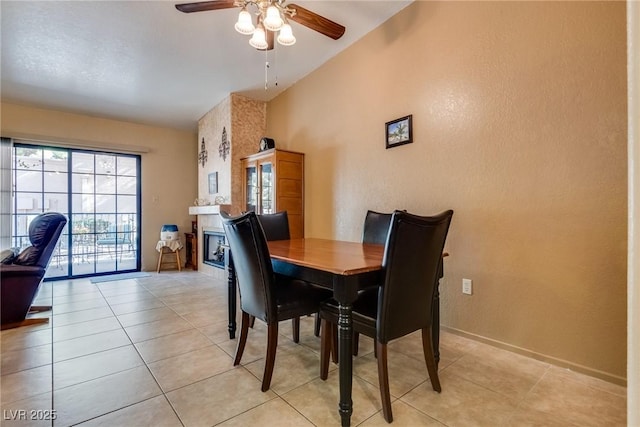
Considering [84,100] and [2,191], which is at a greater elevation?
[84,100]

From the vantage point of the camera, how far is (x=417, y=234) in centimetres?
143

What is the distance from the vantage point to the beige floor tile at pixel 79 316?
109 inches

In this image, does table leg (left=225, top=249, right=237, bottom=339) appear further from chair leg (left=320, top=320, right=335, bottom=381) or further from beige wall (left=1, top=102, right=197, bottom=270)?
beige wall (left=1, top=102, right=197, bottom=270)

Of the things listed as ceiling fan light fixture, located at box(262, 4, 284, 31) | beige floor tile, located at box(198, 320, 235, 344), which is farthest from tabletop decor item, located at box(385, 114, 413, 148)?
beige floor tile, located at box(198, 320, 235, 344)

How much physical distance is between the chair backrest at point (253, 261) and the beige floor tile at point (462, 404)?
0.89 m

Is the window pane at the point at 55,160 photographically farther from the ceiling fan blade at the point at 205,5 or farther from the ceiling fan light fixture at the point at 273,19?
the ceiling fan light fixture at the point at 273,19

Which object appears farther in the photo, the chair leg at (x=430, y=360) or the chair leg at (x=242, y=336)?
the chair leg at (x=242, y=336)

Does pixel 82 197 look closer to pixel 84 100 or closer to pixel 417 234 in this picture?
pixel 84 100

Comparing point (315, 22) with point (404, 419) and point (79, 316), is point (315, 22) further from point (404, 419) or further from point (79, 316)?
point (79, 316)

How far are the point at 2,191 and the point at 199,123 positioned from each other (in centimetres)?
286

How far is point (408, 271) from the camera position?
1.46 metres

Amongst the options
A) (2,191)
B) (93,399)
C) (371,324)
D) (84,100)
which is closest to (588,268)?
(371,324)

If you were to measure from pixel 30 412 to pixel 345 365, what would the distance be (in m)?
1.57

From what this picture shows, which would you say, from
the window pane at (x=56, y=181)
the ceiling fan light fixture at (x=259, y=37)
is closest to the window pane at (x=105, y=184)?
the window pane at (x=56, y=181)
